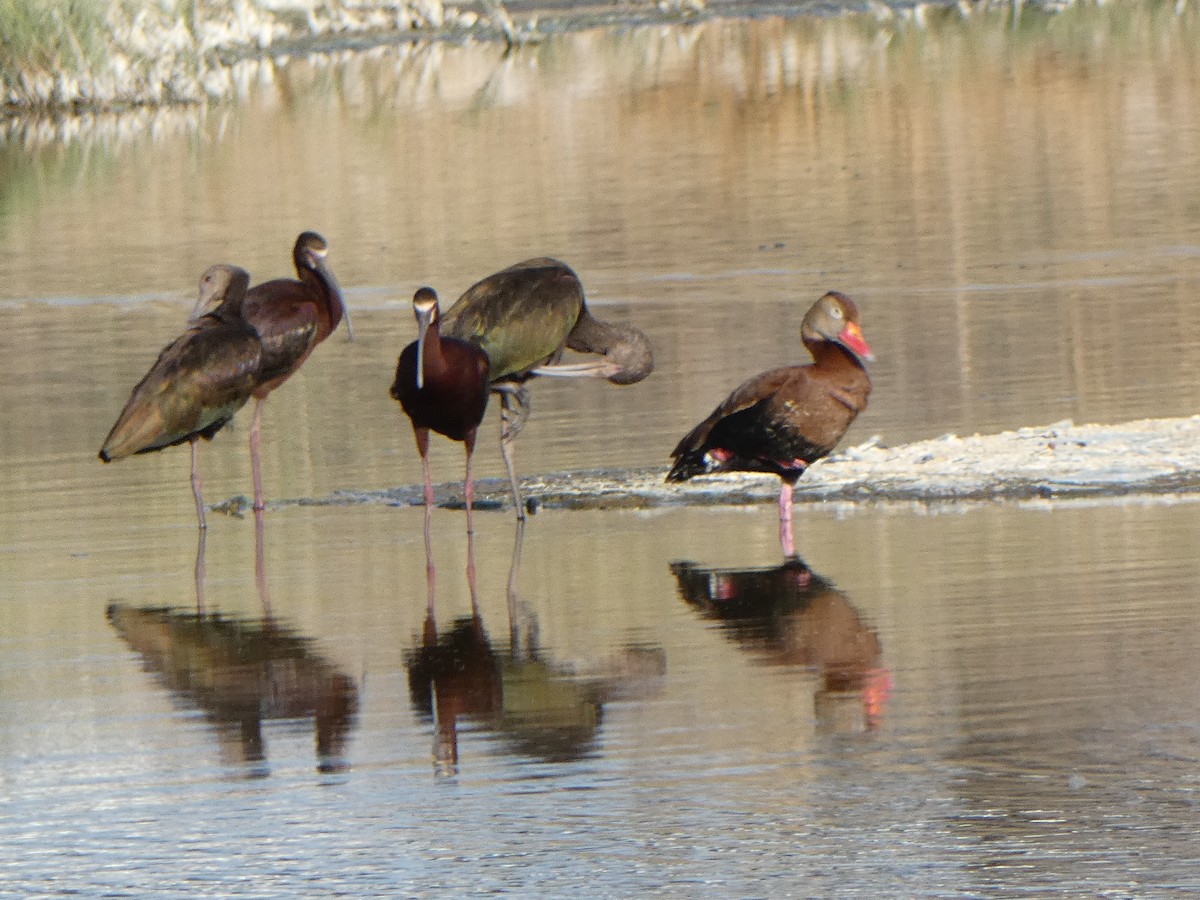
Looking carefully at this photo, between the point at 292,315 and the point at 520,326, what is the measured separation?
4.35ft

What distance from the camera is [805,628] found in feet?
30.7

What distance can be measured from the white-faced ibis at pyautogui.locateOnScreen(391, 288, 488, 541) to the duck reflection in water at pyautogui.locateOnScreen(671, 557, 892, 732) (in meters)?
1.80

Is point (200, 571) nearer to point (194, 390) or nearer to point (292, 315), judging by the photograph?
point (194, 390)

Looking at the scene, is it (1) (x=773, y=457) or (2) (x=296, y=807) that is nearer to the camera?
(2) (x=296, y=807)

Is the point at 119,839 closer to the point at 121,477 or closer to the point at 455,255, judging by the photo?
the point at 121,477

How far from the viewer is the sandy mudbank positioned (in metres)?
11.7

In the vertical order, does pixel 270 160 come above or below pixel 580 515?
above

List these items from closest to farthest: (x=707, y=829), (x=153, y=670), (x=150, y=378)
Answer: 1. (x=707, y=829)
2. (x=153, y=670)
3. (x=150, y=378)

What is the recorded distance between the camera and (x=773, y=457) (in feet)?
37.2

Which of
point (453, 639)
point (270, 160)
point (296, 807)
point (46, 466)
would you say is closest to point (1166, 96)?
point (270, 160)

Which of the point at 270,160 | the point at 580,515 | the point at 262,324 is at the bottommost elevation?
the point at 580,515

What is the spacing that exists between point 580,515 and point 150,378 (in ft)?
7.36

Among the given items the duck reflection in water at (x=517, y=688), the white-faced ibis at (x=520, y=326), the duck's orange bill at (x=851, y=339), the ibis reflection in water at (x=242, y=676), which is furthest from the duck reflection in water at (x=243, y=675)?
the duck's orange bill at (x=851, y=339)

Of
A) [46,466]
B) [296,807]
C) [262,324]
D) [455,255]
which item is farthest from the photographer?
[455,255]
